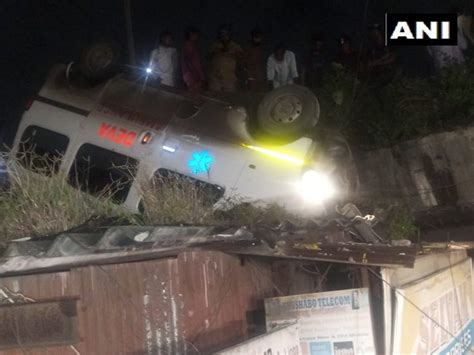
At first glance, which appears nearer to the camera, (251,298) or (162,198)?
(251,298)

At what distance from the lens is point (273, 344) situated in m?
4.29

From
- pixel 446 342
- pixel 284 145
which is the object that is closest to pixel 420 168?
pixel 284 145

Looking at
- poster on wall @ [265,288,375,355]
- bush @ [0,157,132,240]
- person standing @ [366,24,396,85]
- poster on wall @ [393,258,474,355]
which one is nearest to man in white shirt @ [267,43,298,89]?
person standing @ [366,24,396,85]

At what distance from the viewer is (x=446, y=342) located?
5.94 metres

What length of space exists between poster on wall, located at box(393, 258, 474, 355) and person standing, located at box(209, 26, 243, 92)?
4.08 metres

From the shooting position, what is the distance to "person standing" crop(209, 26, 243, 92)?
963 cm

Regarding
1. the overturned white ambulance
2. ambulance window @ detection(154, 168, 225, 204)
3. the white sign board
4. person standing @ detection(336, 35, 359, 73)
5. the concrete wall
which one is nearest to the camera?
the white sign board

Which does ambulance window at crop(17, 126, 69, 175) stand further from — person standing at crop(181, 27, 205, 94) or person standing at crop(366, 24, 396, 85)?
person standing at crop(366, 24, 396, 85)

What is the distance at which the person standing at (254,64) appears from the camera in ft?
32.5

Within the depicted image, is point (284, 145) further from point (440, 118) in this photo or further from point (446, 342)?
point (440, 118)

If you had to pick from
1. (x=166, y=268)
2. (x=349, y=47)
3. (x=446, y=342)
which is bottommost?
(x=446, y=342)

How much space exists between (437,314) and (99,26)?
9.94 meters

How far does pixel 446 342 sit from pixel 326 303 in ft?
5.58

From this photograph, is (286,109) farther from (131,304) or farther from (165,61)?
(131,304)
